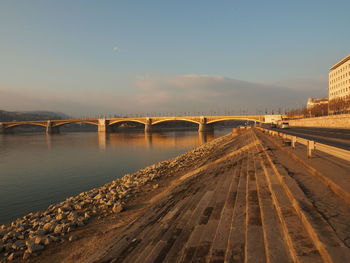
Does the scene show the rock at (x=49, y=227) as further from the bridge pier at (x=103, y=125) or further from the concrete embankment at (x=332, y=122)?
the bridge pier at (x=103, y=125)

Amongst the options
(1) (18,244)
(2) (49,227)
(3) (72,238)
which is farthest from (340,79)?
(1) (18,244)

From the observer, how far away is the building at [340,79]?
8509cm

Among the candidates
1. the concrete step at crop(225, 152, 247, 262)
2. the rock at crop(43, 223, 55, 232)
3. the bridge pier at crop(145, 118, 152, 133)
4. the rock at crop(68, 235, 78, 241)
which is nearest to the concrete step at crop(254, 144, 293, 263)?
the concrete step at crop(225, 152, 247, 262)

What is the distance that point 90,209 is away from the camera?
935 centimetres

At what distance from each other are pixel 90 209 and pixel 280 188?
7.80 m

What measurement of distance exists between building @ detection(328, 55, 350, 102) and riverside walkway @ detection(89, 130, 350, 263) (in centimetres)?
9673

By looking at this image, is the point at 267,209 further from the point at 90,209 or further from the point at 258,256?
the point at 90,209

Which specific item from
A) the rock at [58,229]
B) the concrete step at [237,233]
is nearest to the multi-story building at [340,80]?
the concrete step at [237,233]

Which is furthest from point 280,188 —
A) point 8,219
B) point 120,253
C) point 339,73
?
point 339,73

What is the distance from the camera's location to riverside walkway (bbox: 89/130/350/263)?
131 inches

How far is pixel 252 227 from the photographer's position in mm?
4312

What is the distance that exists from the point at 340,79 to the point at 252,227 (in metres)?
115

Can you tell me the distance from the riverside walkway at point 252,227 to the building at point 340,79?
96733 millimetres

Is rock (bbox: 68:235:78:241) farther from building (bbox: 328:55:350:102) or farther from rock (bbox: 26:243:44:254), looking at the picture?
building (bbox: 328:55:350:102)
